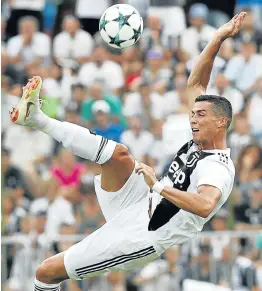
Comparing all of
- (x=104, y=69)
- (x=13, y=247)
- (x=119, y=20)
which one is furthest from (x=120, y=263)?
(x=104, y=69)

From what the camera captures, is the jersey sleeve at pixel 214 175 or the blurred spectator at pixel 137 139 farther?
the blurred spectator at pixel 137 139

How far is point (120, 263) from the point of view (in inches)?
359

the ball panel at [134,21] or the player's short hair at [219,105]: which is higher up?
the ball panel at [134,21]

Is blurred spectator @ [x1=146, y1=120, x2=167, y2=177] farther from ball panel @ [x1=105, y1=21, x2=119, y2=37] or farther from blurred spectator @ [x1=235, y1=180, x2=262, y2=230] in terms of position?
ball panel @ [x1=105, y1=21, x2=119, y2=37]

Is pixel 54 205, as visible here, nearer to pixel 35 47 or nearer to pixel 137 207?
pixel 35 47

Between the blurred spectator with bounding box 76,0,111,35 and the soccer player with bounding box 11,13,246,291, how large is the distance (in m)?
7.20

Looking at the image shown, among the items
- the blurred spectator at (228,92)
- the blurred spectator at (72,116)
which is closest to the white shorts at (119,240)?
the blurred spectator at (72,116)

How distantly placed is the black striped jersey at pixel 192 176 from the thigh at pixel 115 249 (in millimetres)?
141

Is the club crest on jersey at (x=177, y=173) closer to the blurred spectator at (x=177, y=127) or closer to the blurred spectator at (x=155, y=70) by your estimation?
the blurred spectator at (x=177, y=127)

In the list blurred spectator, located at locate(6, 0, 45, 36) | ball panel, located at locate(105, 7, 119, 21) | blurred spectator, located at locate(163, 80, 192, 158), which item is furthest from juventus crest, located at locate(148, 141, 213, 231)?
blurred spectator, located at locate(6, 0, 45, 36)

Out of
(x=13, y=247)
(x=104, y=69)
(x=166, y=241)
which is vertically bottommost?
(x=13, y=247)

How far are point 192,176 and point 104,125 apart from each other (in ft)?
18.1

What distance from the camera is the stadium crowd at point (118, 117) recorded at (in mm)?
12688

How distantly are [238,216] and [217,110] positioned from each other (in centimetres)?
490
